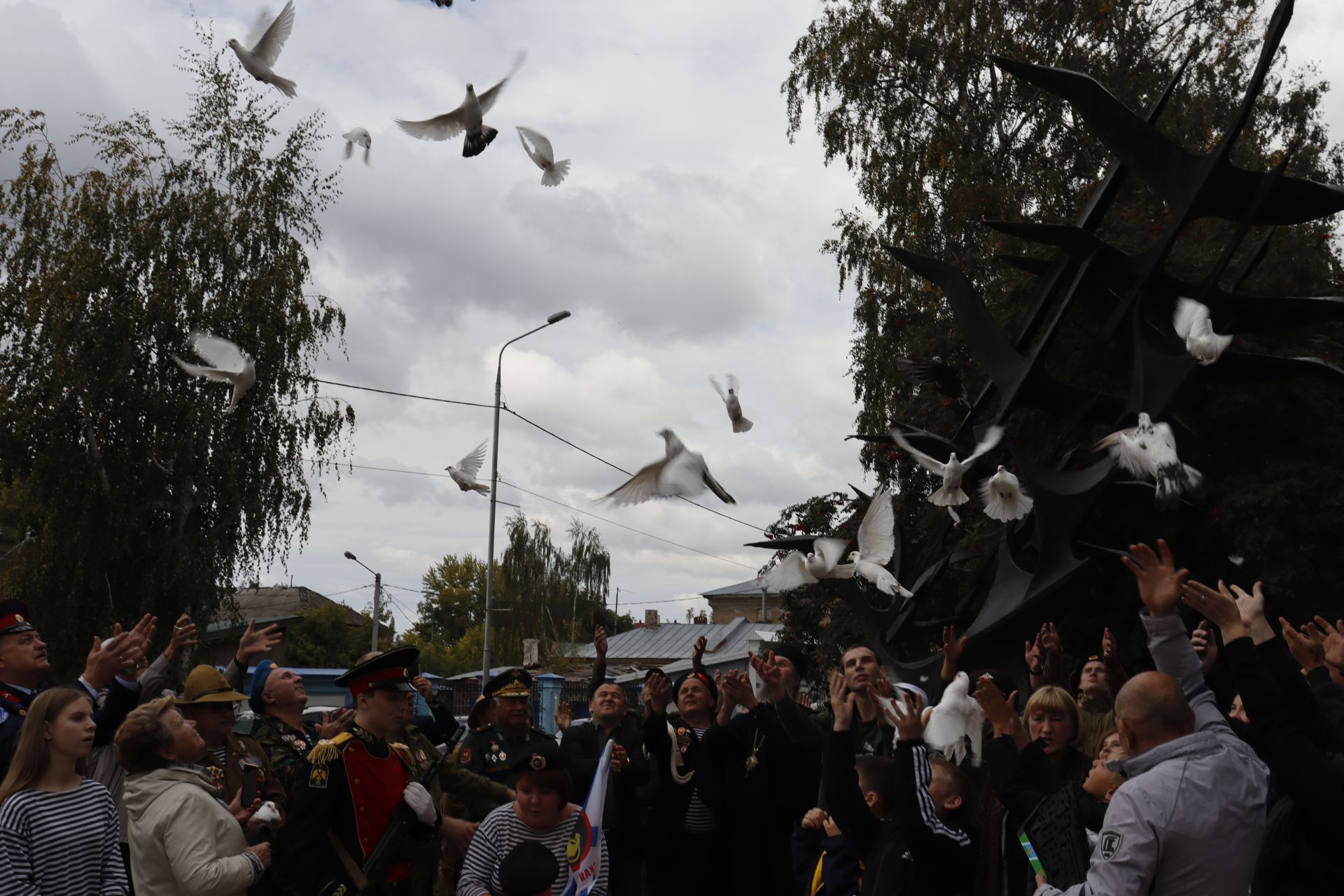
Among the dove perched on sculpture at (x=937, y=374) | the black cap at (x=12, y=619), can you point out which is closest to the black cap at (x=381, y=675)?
the black cap at (x=12, y=619)

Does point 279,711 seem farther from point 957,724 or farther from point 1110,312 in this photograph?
point 1110,312

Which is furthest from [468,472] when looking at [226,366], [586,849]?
[586,849]

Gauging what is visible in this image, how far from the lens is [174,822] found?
3807 mm

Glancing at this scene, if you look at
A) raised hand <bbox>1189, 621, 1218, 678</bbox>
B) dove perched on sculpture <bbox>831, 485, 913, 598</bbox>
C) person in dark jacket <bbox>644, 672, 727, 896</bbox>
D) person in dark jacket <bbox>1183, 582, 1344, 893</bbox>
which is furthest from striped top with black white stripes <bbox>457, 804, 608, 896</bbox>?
dove perched on sculpture <bbox>831, 485, 913, 598</bbox>

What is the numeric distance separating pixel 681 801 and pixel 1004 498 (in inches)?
135

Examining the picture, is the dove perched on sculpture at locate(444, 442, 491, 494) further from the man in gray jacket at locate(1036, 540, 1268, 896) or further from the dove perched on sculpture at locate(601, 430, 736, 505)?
the man in gray jacket at locate(1036, 540, 1268, 896)

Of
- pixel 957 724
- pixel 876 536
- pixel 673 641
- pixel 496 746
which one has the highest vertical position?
pixel 673 641

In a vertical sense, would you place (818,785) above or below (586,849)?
above

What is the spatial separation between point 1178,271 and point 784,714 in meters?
9.48

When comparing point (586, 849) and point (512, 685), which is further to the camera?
point (512, 685)

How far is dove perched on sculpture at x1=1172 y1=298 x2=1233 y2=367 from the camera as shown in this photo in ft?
23.0

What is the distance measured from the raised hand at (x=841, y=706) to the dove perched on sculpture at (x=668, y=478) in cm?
331

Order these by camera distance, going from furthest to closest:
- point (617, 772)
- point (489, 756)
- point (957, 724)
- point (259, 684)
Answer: point (489, 756) → point (617, 772) → point (259, 684) → point (957, 724)

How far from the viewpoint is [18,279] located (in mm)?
19016
